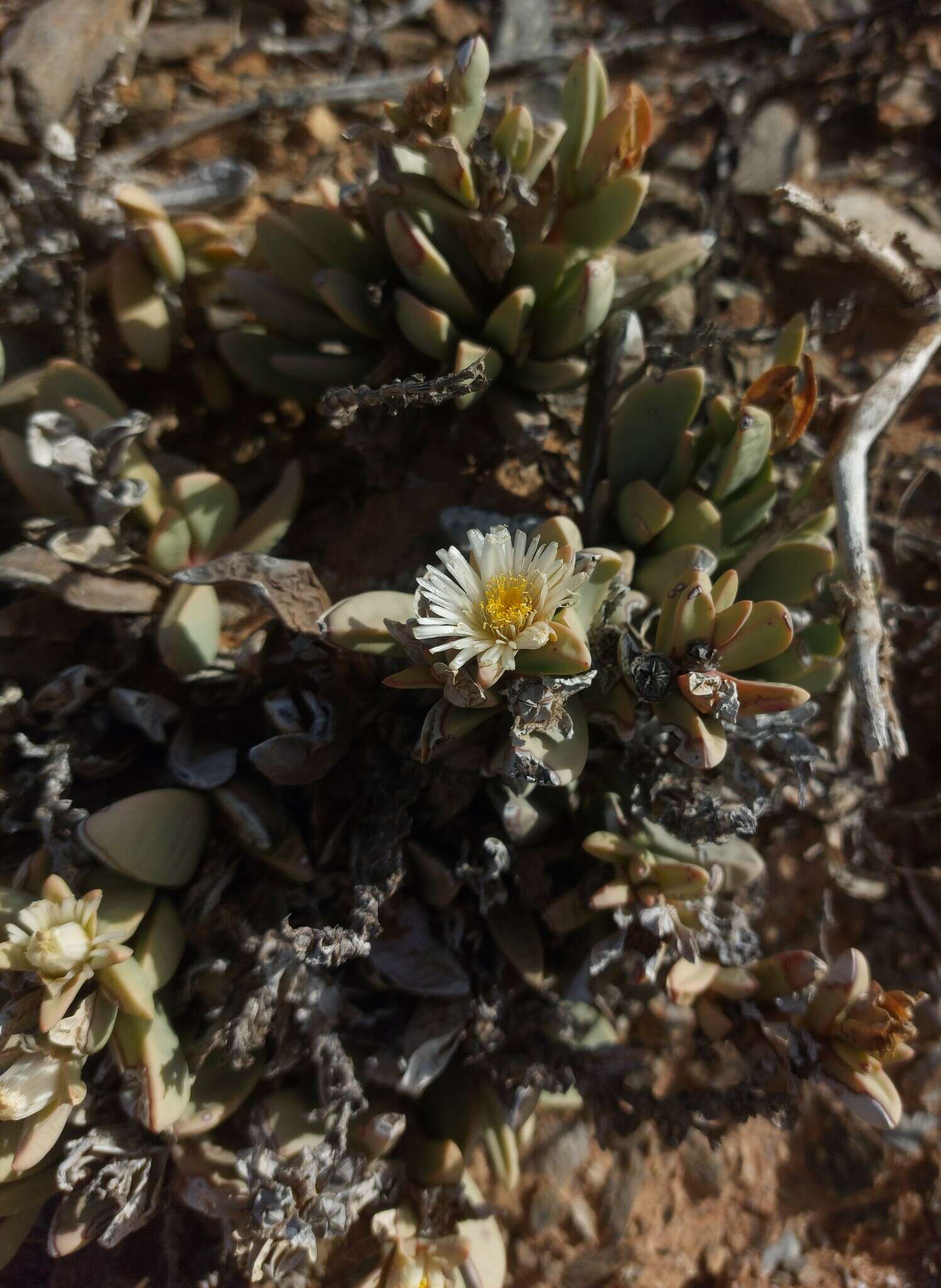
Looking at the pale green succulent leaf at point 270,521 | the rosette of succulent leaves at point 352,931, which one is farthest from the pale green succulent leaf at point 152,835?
the pale green succulent leaf at point 270,521

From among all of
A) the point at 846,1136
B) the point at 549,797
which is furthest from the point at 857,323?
the point at 846,1136

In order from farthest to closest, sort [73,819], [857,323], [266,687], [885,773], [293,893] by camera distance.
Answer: [857,323] < [885,773] < [266,687] < [293,893] < [73,819]

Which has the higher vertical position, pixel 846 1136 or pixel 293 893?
pixel 293 893

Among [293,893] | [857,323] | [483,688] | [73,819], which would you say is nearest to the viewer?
[483,688]

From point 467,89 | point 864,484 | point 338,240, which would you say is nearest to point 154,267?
point 338,240

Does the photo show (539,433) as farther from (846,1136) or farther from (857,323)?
(846,1136)

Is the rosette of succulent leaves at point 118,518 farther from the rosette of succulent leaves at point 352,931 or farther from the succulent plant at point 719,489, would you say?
the succulent plant at point 719,489
